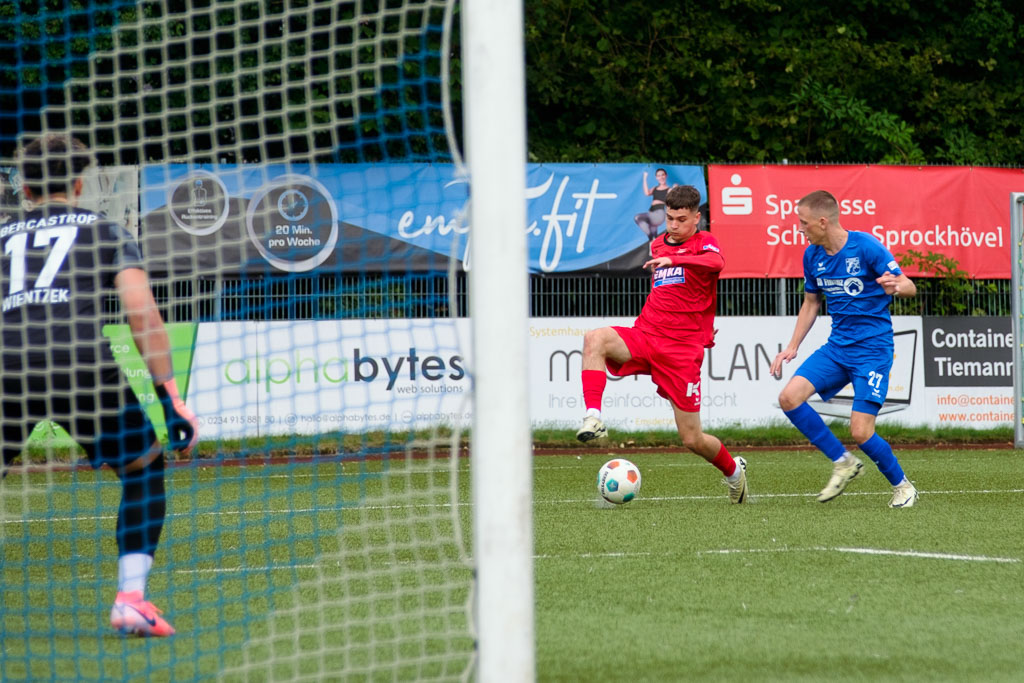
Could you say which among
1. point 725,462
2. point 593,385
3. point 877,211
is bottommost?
point 725,462

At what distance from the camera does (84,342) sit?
4.54 metres

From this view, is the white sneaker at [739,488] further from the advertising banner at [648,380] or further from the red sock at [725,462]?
the advertising banner at [648,380]

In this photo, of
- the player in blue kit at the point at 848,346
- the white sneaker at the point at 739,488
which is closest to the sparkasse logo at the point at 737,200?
the player in blue kit at the point at 848,346

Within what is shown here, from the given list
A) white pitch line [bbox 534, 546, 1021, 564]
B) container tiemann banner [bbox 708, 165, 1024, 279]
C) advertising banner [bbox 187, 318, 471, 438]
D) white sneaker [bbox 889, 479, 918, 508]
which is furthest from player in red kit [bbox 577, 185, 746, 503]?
container tiemann banner [bbox 708, 165, 1024, 279]

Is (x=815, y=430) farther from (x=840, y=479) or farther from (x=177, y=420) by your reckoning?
(x=177, y=420)

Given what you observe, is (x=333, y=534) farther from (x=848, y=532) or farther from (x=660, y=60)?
(x=660, y=60)

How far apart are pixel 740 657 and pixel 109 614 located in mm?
2319

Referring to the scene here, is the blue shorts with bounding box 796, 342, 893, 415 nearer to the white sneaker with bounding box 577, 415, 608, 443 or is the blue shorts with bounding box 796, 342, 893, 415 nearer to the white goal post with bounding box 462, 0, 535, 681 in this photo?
the white sneaker with bounding box 577, 415, 608, 443

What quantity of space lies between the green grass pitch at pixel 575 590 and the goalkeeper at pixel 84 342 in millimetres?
478

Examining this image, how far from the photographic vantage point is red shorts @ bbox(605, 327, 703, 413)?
323 inches

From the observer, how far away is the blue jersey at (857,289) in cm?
816

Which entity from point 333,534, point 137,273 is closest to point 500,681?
point 137,273

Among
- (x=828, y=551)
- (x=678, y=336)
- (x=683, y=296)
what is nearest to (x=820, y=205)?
(x=683, y=296)

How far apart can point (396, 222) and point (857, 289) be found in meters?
7.05
